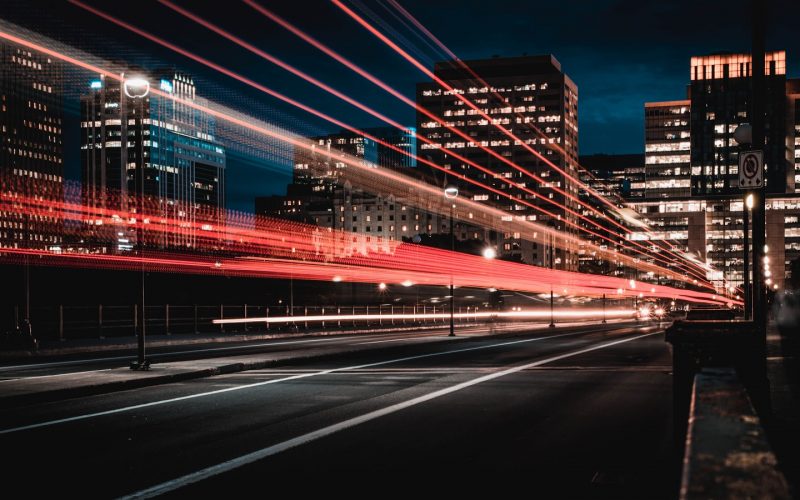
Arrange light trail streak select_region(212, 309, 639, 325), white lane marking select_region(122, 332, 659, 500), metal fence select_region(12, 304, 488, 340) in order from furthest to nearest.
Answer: light trail streak select_region(212, 309, 639, 325), metal fence select_region(12, 304, 488, 340), white lane marking select_region(122, 332, 659, 500)

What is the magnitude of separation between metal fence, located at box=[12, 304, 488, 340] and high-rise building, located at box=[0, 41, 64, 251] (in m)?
73.3

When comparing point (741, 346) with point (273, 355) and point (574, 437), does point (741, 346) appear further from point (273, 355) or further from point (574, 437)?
point (273, 355)

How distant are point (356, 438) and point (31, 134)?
156596 mm

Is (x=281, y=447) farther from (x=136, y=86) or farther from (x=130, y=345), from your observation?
(x=130, y=345)

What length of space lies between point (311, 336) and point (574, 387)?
95.9 ft

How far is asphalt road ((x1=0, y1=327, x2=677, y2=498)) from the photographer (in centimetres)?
761

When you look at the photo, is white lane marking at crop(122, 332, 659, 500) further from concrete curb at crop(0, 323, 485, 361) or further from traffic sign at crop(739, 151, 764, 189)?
concrete curb at crop(0, 323, 485, 361)

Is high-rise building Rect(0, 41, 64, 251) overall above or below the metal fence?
above

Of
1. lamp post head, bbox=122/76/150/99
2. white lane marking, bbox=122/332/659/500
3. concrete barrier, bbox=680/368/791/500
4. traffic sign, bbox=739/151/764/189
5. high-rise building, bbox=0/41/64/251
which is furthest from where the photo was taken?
high-rise building, bbox=0/41/64/251

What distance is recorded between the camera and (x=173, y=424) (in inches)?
453

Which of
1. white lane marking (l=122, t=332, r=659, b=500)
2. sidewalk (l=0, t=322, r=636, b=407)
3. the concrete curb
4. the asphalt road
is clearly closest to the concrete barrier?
the asphalt road

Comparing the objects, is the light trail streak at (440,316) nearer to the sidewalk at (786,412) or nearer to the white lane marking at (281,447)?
the sidewalk at (786,412)

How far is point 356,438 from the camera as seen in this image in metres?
10.1

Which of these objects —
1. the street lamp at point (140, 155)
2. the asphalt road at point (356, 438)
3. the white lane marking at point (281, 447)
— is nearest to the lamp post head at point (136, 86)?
the street lamp at point (140, 155)
